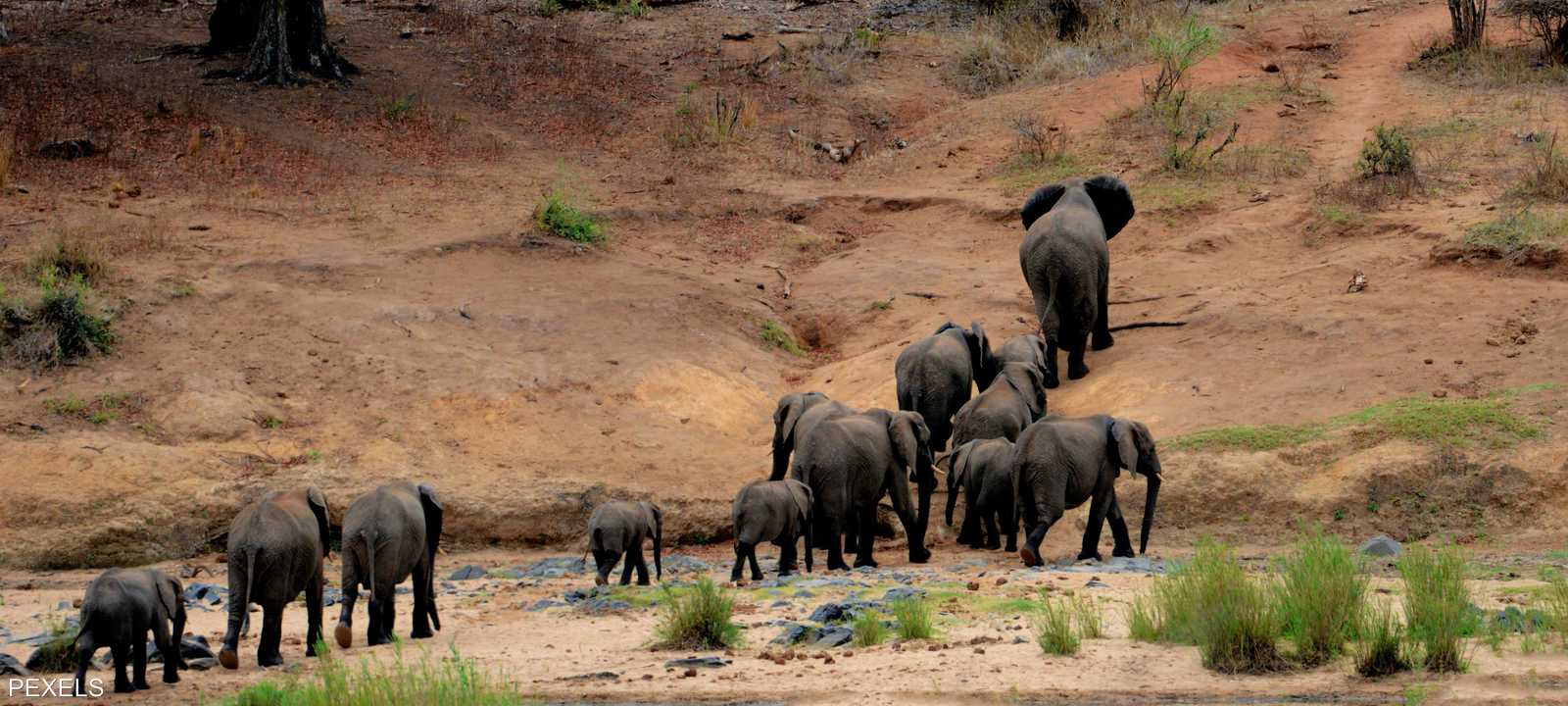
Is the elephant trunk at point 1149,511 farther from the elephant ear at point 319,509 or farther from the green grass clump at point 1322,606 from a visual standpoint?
the elephant ear at point 319,509

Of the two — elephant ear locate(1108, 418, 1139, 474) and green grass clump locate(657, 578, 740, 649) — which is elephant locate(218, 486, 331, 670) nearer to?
green grass clump locate(657, 578, 740, 649)

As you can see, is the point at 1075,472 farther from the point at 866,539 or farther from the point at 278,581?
the point at 278,581

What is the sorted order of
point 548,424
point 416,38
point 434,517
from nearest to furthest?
point 434,517, point 548,424, point 416,38

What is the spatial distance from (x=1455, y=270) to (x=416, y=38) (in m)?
22.4

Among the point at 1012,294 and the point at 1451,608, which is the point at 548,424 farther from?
the point at 1451,608

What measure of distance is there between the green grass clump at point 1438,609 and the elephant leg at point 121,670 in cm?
682

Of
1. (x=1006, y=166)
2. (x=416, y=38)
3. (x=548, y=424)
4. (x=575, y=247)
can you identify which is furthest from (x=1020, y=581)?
(x=416, y=38)

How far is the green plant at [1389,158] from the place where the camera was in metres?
21.9

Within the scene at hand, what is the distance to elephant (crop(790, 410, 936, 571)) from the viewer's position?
43.8 feet

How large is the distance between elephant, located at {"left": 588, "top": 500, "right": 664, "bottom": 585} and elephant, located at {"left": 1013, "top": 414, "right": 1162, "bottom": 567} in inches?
118

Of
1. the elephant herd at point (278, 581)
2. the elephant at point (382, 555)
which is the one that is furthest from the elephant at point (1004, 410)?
the elephant at point (382, 555)

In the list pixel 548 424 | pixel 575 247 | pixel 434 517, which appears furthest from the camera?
pixel 575 247

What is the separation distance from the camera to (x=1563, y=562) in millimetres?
11414

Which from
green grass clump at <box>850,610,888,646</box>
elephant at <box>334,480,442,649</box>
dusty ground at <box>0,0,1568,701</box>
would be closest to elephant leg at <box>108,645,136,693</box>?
dusty ground at <box>0,0,1568,701</box>
